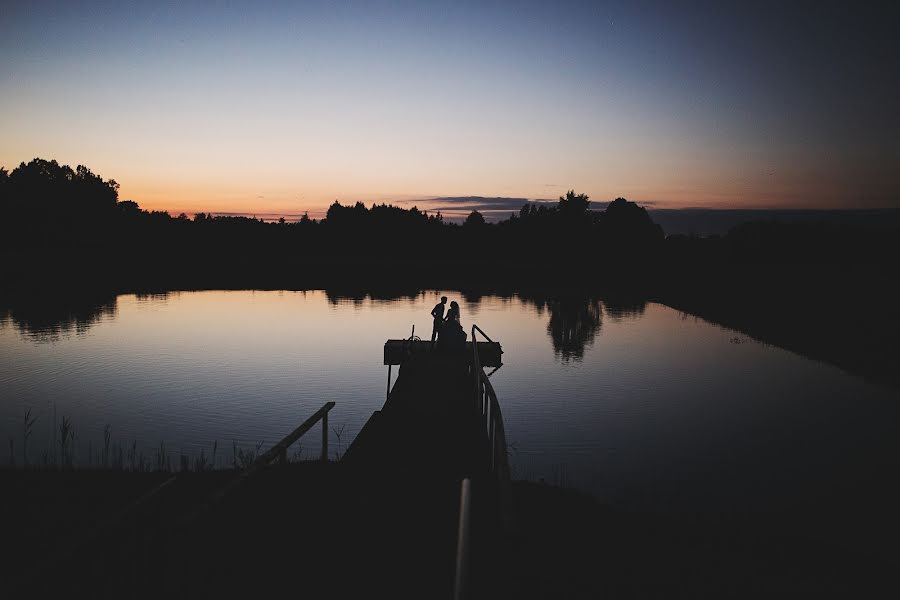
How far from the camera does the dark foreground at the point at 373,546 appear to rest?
536 centimetres

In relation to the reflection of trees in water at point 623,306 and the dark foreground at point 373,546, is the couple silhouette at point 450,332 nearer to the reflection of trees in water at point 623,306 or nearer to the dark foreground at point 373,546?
the dark foreground at point 373,546

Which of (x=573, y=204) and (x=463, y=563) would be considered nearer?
(x=463, y=563)

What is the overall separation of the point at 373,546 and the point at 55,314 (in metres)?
43.4

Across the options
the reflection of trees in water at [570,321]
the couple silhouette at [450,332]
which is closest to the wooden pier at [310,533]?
the couple silhouette at [450,332]

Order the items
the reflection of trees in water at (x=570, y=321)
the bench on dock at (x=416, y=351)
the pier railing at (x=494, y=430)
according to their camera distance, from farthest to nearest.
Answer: the reflection of trees in water at (x=570, y=321) → the bench on dock at (x=416, y=351) → the pier railing at (x=494, y=430)

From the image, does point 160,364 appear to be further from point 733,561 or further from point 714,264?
point 714,264

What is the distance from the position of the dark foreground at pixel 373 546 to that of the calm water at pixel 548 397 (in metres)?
2.68

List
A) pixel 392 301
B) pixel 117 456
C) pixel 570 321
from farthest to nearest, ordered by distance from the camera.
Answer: pixel 392 301 → pixel 570 321 → pixel 117 456

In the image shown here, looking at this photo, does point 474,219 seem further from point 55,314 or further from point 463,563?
point 463,563

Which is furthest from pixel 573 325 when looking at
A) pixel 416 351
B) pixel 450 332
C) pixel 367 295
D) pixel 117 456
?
pixel 117 456

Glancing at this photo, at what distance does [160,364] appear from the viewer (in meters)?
26.4

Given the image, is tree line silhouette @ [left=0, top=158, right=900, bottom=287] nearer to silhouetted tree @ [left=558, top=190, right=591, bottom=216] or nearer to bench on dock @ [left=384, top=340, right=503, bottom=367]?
silhouetted tree @ [left=558, top=190, right=591, bottom=216]

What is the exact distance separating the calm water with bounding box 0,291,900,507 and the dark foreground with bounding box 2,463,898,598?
2678 mm

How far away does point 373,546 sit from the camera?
6.56m
